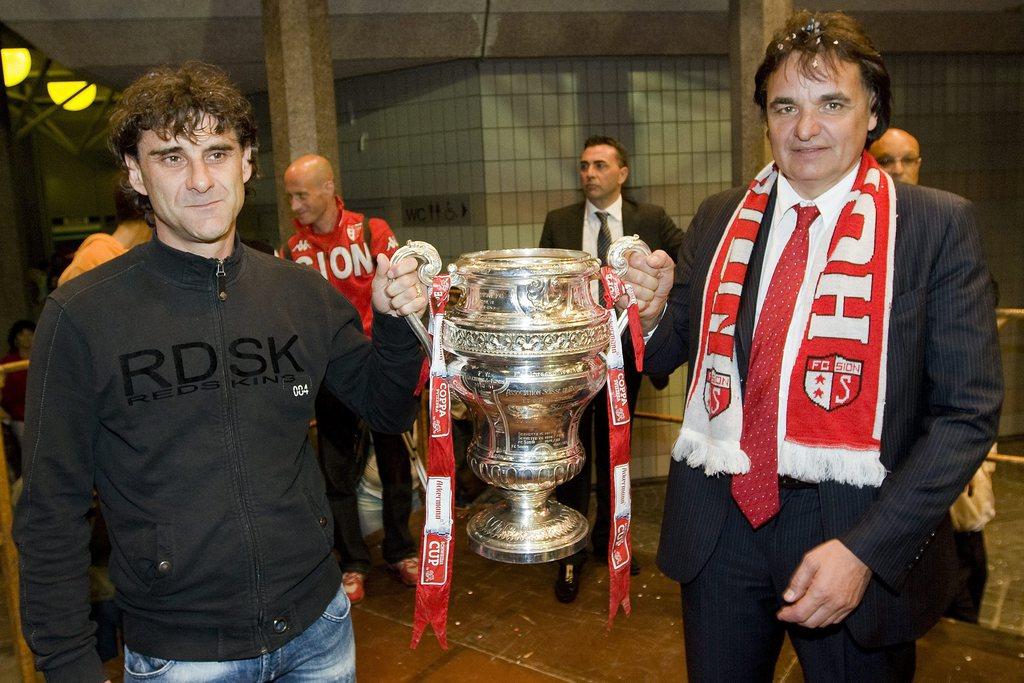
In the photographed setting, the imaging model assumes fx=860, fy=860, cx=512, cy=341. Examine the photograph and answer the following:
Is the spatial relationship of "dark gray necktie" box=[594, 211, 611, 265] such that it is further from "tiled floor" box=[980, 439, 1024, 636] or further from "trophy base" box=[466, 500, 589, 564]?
"trophy base" box=[466, 500, 589, 564]

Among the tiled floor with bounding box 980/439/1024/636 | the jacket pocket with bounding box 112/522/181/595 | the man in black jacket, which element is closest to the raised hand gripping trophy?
the man in black jacket

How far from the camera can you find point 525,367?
4.74 feet

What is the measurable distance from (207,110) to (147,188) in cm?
18

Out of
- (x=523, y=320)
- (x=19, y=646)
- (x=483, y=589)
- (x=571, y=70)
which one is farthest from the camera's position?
(x=571, y=70)

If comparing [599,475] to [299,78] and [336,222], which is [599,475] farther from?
[299,78]

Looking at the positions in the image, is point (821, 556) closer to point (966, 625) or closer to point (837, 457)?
point (837, 457)

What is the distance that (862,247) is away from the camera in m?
1.68

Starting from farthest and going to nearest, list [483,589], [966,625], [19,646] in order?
[483,589], [966,625], [19,646]

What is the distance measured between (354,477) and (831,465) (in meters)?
2.47

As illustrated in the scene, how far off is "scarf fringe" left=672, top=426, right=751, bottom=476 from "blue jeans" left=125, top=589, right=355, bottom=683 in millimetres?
776

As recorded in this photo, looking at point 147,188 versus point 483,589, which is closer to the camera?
point 147,188

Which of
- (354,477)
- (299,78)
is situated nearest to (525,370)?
(354,477)

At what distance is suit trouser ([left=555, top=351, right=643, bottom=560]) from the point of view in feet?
11.9

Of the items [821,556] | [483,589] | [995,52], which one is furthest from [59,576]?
[995,52]
